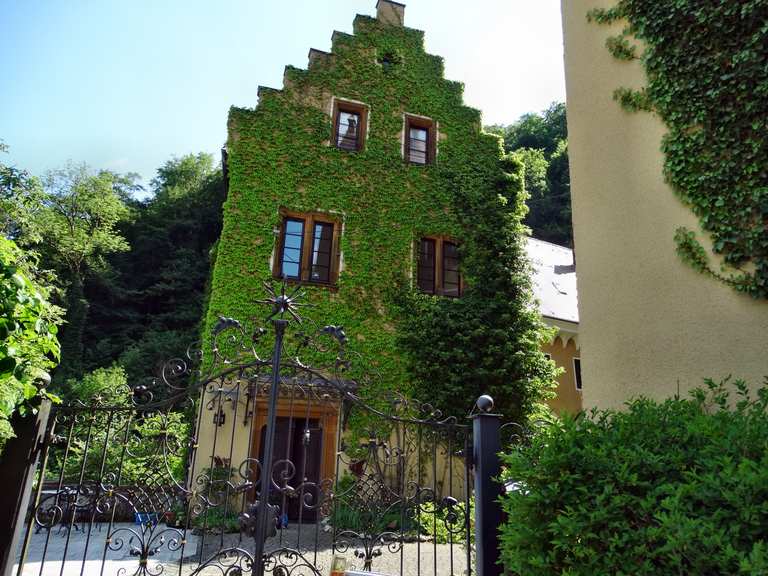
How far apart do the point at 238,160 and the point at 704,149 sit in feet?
29.7

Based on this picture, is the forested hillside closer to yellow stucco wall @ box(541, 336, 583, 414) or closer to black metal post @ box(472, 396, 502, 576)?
yellow stucco wall @ box(541, 336, 583, 414)

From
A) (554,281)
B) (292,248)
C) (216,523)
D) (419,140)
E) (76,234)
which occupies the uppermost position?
(76,234)

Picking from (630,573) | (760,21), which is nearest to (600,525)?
(630,573)

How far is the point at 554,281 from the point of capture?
53.1ft

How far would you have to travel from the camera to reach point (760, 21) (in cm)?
420

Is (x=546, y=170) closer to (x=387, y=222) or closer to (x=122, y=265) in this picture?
(x=387, y=222)

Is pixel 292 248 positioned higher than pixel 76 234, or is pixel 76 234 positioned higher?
pixel 76 234

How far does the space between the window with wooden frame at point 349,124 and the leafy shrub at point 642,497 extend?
403 inches

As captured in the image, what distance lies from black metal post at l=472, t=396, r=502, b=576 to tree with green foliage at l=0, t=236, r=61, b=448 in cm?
331

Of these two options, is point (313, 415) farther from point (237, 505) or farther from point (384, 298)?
point (384, 298)

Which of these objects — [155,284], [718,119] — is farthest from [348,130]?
[155,284]

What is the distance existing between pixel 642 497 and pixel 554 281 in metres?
14.4

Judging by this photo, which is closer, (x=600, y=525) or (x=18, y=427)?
(x=600, y=525)

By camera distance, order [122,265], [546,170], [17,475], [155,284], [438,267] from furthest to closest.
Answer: [546,170], [122,265], [155,284], [438,267], [17,475]
